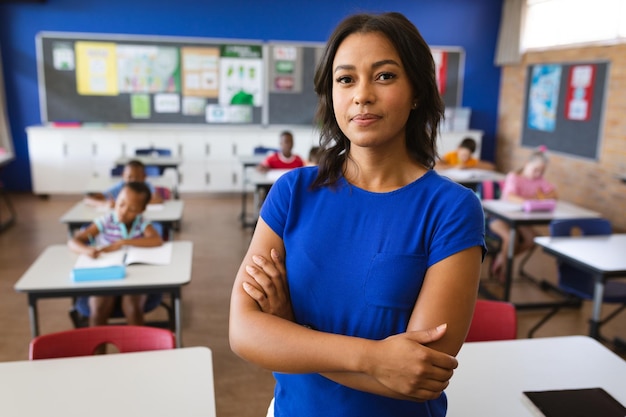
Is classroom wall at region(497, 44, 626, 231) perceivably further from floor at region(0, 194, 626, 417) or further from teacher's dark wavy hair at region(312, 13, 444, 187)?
teacher's dark wavy hair at region(312, 13, 444, 187)

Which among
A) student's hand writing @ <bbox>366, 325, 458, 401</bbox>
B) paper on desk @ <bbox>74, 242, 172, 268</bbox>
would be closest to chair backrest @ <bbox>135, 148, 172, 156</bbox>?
paper on desk @ <bbox>74, 242, 172, 268</bbox>

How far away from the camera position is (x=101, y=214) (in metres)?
3.72

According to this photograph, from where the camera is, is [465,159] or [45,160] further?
[45,160]

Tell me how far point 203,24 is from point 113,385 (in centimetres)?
686

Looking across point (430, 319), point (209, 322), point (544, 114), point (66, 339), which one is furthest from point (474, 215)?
point (544, 114)

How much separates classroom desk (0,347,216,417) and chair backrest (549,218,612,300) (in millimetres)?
2532

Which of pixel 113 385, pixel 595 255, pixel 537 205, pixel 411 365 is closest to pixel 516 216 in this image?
pixel 537 205

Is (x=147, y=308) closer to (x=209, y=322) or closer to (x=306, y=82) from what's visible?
(x=209, y=322)

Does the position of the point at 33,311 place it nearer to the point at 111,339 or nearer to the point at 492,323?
the point at 111,339

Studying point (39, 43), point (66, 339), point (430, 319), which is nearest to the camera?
point (430, 319)

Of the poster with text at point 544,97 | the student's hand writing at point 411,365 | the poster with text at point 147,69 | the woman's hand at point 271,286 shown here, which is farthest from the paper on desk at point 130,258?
the poster with text at point 544,97

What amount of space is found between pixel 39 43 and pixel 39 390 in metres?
6.99

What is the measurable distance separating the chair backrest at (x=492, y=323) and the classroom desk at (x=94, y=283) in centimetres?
129

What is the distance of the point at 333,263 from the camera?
98 centimetres
